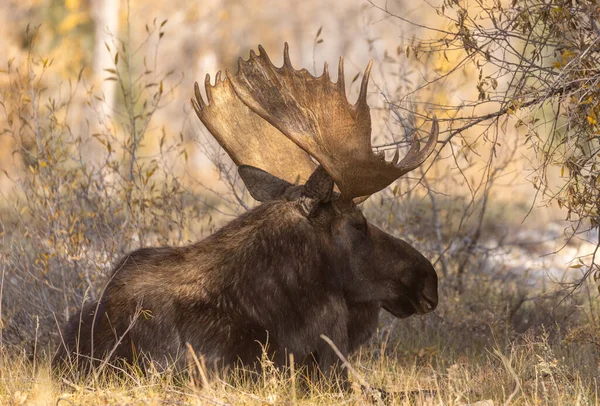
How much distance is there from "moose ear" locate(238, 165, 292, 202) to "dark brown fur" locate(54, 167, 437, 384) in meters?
0.22

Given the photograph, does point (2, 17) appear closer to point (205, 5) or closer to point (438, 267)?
point (205, 5)

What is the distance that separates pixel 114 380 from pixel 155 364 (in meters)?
0.24

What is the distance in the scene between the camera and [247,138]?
20.2 ft

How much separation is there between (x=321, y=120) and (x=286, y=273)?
866 millimetres

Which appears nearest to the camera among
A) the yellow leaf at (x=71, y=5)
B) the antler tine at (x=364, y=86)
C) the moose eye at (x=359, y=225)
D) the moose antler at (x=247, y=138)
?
the antler tine at (x=364, y=86)

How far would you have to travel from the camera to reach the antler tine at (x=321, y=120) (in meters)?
5.20

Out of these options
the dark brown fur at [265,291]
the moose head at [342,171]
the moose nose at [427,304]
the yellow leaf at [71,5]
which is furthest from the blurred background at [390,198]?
the yellow leaf at [71,5]

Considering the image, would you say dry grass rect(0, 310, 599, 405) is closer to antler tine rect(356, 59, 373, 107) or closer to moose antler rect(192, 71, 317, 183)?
moose antler rect(192, 71, 317, 183)

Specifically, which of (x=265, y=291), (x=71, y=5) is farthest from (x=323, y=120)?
(x=71, y=5)

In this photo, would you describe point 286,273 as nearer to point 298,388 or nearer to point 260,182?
point 298,388

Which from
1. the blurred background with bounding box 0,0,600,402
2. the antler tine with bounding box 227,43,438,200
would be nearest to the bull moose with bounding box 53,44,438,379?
the antler tine with bounding box 227,43,438,200

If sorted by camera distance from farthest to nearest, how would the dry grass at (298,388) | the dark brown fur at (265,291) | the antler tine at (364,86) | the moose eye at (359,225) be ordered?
the moose eye at (359,225), the dark brown fur at (265,291), the antler tine at (364,86), the dry grass at (298,388)

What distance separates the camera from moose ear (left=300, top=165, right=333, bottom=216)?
17.5 ft

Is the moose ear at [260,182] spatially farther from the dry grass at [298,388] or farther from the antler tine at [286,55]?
the dry grass at [298,388]
